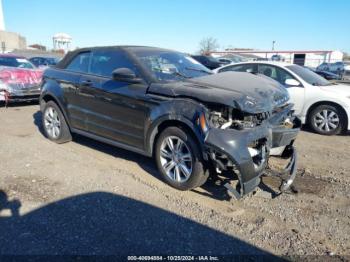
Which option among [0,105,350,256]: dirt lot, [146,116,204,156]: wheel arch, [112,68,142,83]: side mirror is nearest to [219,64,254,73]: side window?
[0,105,350,256]: dirt lot

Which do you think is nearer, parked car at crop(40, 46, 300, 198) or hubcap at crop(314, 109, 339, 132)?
parked car at crop(40, 46, 300, 198)

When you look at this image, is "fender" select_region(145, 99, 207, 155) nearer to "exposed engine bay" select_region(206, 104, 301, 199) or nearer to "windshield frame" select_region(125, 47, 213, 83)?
"exposed engine bay" select_region(206, 104, 301, 199)

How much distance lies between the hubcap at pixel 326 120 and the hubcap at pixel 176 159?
4.32 m

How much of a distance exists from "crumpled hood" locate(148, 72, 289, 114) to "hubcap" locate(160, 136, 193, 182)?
0.59 metres

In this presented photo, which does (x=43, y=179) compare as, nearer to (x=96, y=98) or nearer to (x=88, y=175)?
(x=88, y=175)

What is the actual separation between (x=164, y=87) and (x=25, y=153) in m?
2.90

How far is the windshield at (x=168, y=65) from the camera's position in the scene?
4461mm

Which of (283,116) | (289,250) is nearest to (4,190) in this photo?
(289,250)

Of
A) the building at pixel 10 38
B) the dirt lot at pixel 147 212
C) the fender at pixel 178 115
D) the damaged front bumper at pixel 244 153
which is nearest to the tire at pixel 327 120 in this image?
the dirt lot at pixel 147 212

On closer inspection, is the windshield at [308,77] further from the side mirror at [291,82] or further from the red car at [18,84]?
the red car at [18,84]

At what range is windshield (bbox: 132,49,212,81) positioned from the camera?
14.6ft

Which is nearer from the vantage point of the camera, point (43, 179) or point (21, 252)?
point (21, 252)

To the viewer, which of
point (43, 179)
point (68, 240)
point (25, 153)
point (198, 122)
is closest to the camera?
point (68, 240)

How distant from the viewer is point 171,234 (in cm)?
312
